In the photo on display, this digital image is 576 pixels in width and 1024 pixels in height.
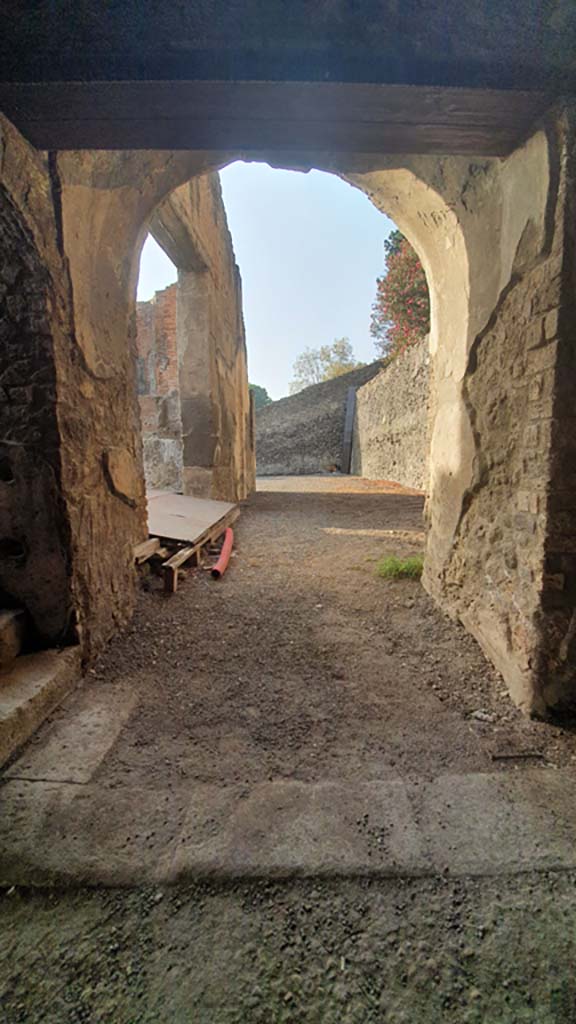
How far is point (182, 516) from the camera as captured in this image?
3.99m

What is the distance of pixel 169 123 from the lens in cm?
149

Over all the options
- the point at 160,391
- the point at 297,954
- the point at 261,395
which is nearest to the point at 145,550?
the point at 297,954

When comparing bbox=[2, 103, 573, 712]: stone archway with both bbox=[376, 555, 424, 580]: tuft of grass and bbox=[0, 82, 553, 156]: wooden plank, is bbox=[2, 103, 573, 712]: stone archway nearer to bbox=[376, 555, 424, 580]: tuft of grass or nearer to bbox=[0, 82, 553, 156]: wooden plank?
bbox=[0, 82, 553, 156]: wooden plank

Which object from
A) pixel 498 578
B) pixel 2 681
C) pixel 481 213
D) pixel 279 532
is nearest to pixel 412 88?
pixel 481 213

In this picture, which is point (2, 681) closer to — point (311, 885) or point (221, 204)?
point (311, 885)

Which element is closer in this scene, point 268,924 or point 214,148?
point 268,924

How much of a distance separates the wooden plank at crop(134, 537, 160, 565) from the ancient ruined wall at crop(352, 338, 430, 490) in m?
4.67

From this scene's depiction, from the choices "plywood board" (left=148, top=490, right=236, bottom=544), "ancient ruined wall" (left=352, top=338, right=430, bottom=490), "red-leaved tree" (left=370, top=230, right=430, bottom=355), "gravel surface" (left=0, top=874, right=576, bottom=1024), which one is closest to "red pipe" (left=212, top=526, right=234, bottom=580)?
"plywood board" (left=148, top=490, right=236, bottom=544)

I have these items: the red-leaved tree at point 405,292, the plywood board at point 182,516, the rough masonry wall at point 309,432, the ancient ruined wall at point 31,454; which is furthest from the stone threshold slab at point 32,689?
the rough masonry wall at point 309,432

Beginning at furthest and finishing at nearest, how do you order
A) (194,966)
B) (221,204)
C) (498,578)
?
(221,204) → (498,578) → (194,966)

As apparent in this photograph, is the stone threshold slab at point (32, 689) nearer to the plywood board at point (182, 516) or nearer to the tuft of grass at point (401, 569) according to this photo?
the plywood board at point (182, 516)

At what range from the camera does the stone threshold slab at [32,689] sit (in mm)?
1456

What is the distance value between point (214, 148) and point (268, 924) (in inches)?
94.4

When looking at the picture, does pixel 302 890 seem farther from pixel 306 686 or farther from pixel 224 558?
pixel 224 558
